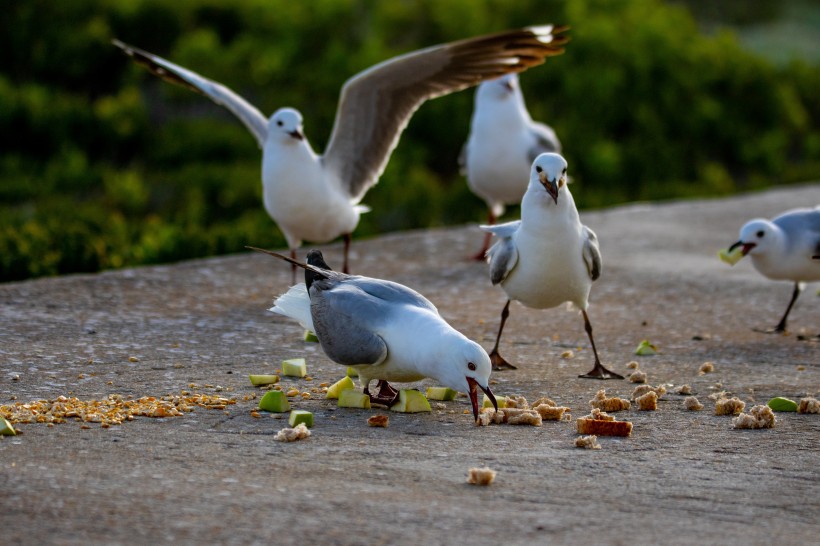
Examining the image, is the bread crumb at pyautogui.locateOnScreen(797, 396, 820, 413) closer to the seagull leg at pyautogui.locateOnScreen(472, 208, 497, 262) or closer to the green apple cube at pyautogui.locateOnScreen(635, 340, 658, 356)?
the green apple cube at pyautogui.locateOnScreen(635, 340, 658, 356)

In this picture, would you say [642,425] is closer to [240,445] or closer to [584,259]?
[584,259]

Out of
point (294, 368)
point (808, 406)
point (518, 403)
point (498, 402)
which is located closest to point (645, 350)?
point (808, 406)

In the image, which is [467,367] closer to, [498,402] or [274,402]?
[498,402]

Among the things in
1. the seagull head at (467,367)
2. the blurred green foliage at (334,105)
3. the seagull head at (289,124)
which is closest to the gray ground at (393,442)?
the seagull head at (467,367)

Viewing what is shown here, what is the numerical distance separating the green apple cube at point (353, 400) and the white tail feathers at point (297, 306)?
1.05ft

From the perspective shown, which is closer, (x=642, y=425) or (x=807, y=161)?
(x=642, y=425)

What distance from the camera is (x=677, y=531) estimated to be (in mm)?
3195

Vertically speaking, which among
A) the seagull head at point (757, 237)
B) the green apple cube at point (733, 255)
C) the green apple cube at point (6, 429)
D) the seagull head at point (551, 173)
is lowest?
the green apple cube at point (6, 429)

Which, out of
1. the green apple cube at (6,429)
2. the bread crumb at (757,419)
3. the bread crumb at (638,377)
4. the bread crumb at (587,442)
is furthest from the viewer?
the bread crumb at (638,377)

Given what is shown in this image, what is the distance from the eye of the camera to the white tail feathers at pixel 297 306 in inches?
182

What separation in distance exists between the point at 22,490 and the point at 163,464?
444mm

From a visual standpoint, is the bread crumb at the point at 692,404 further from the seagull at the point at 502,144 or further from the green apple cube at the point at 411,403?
the seagull at the point at 502,144

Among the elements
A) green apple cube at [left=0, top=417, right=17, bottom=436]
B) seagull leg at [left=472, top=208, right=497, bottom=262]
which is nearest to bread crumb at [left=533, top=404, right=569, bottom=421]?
green apple cube at [left=0, top=417, right=17, bottom=436]

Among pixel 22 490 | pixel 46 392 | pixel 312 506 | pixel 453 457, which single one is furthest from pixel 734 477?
pixel 46 392
